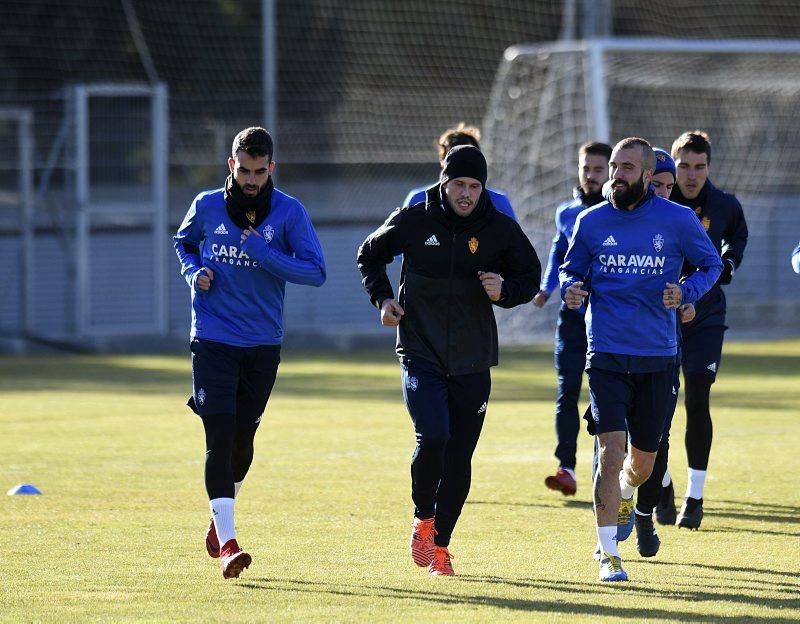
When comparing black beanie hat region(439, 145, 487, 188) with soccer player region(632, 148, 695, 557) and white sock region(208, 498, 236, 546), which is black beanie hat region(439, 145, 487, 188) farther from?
white sock region(208, 498, 236, 546)

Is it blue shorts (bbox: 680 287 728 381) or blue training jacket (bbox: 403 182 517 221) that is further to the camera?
blue shorts (bbox: 680 287 728 381)

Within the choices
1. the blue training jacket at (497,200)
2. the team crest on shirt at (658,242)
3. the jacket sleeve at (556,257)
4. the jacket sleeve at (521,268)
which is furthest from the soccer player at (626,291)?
the jacket sleeve at (556,257)

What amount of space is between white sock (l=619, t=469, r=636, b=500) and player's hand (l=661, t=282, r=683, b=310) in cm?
103

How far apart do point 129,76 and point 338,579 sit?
2856 cm

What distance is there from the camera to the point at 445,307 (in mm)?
7727

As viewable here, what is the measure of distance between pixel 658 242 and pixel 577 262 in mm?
398

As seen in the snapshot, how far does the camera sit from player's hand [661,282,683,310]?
755 cm

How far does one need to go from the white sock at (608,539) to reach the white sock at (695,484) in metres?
1.95

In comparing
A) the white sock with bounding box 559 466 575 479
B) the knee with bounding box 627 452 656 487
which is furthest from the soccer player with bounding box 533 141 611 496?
the knee with bounding box 627 452 656 487

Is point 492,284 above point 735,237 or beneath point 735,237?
beneath

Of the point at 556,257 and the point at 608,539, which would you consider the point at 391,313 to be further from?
the point at 556,257

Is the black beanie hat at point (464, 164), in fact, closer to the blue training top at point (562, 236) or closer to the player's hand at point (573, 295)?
the player's hand at point (573, 295)

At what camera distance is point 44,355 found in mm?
24375

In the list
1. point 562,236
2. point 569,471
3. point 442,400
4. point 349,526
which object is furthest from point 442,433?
point 569,471
